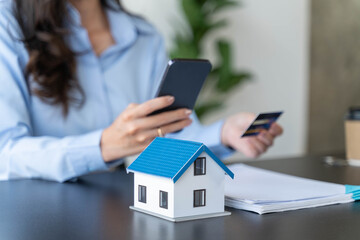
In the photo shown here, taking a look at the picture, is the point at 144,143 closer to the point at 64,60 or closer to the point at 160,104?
the point at 160,104

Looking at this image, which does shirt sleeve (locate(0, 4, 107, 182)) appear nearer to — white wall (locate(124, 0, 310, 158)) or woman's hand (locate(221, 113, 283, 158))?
woman's hand (locate(221, 113, 283, 158))

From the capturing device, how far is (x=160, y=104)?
1203mm

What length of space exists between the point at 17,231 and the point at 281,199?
0.47 metres

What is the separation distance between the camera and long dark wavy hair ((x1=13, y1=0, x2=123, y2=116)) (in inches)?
59.9

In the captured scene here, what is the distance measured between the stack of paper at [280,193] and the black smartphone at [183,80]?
223 mm

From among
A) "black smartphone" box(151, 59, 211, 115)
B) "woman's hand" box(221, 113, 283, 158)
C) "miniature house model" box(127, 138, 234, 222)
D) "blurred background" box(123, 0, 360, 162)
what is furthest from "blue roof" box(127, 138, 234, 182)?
"blurred background" box(123, 0, 360, 162)

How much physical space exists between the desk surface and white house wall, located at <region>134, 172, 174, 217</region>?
0.06 ft

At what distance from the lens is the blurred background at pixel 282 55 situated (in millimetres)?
3416

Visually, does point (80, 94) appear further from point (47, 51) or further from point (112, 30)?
point (112, 30)

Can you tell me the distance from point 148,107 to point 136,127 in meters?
Answer: 0.07

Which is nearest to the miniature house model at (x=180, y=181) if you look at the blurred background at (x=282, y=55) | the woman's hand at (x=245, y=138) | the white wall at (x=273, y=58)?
the woman's hand at (x=245, y=138)

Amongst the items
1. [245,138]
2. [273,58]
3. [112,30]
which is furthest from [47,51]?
[273,58]

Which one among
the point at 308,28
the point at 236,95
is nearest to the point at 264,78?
the point at 236,95

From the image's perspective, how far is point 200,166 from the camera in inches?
35.3
